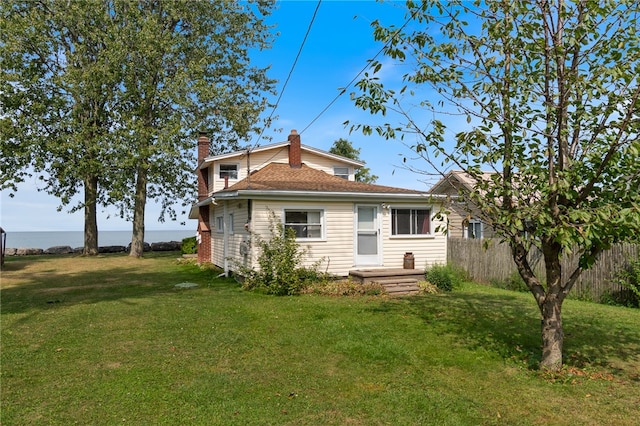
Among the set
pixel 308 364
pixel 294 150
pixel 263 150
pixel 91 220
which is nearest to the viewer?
pixel 308 364

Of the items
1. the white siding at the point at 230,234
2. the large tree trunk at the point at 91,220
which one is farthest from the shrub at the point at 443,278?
the large tree trunk at the point at 91,220

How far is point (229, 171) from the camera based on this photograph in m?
19.0

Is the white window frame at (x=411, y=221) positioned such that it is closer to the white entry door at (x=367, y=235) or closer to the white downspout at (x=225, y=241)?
the white entry door at (x=367, y=235)

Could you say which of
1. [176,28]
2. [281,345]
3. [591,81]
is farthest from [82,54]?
[591,81]

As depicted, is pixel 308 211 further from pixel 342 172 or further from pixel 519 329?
pixel 342 172

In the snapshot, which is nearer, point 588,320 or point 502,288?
point 588,320

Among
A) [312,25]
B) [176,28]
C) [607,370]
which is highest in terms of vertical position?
[176,28]

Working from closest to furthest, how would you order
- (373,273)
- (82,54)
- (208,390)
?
(208,390) → (373,273) → (82,54)

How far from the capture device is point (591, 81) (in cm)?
473

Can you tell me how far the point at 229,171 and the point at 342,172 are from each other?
5.61 meters

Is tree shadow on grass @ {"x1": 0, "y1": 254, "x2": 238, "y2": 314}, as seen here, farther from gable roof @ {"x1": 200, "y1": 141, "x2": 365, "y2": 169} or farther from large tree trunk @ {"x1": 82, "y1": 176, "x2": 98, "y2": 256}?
large tree trunk @ {"x1": 82, "y1": 176, "x2": 98, "y2": 256}

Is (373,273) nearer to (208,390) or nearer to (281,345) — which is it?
(281,345)

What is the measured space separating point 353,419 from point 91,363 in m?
3.61

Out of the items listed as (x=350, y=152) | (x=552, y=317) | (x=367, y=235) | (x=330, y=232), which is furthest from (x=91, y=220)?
(x=552, y=317)
